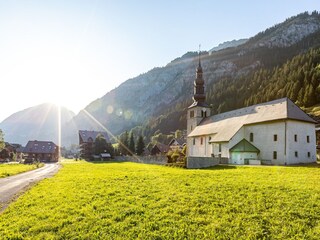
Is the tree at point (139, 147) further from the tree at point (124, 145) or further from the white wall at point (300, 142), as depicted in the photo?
the white wall at point (300, 142)

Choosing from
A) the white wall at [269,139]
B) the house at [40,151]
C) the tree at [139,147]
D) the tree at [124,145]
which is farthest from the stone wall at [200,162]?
the house at [40,151]

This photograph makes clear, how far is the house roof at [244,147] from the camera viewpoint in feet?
148

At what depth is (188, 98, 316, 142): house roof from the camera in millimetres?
42969

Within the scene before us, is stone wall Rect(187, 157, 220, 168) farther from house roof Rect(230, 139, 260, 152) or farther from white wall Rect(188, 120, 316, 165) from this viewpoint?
white wall Rect(188, 120, 316, 165)

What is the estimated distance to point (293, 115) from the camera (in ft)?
138

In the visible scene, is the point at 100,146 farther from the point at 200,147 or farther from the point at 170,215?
the point at 170,215

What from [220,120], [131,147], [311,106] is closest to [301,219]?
[220,120]

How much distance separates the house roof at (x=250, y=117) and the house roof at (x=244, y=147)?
1808 millimetres

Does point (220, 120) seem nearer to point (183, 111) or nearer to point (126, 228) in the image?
point (126, 228)

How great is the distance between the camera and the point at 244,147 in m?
45.3

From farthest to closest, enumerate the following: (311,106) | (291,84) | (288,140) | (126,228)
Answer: (291,84) < (311,106) < (288,140) < (126,228)

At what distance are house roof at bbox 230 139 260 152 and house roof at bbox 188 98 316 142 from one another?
5.93 ft

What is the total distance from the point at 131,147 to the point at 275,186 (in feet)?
315

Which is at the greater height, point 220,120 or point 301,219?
point 220,120
